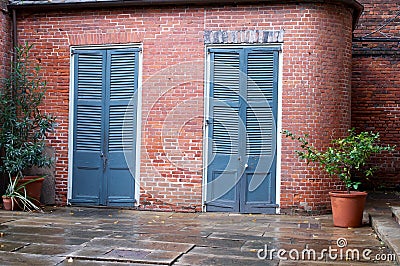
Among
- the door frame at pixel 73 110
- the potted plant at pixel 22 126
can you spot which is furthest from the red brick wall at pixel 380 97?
→ the potted plant at pixel 22 126

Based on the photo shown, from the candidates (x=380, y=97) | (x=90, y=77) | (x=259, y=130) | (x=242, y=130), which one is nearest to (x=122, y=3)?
(x=90, y=77)

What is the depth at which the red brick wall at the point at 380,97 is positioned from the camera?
37.2 feet

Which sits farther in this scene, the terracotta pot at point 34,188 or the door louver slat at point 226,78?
the terracotta pot at point 34,188

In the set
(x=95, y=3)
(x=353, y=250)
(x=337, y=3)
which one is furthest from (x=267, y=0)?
(x=353, y=250)

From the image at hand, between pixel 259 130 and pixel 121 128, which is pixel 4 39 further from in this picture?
pixel 259 130

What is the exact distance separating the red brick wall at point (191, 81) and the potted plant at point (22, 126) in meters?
0.32

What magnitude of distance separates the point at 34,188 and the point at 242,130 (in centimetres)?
347

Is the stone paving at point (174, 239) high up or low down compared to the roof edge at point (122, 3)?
down

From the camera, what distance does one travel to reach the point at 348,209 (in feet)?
24.7

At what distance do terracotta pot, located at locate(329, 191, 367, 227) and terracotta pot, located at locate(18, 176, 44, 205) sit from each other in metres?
4.66

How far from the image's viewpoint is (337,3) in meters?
8.72

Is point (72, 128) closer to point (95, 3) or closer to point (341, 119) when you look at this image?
point (95, 3)

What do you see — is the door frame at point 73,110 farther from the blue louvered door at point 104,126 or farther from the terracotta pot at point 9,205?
the terracotta pot at point 9,205

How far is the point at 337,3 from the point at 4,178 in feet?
20.3
